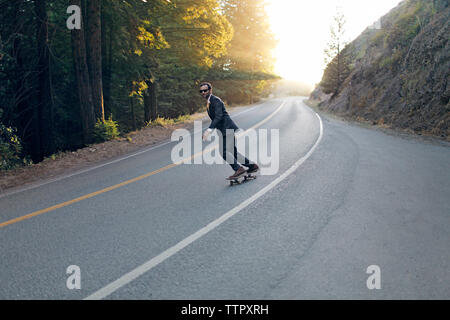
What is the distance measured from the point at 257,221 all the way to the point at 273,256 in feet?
3.55

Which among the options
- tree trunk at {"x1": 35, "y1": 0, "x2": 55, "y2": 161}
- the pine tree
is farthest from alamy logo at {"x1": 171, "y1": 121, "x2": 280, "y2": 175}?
the pine tree

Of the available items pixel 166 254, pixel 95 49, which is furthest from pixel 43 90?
pixel 166 254

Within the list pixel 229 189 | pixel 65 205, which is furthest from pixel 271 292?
pixel 65 205

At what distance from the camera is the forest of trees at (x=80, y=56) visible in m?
12.6

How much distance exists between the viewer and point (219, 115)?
6.78m

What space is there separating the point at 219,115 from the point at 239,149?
3.95 meters

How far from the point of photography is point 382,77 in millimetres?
22469

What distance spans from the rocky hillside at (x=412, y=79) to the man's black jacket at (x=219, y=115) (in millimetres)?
9862

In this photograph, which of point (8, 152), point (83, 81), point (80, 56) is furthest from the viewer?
point (83, 81)

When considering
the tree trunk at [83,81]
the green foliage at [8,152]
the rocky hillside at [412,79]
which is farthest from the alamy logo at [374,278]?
the tree trunk at [83,81]

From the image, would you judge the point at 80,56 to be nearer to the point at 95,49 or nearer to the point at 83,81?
the point at 95,49

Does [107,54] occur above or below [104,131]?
above

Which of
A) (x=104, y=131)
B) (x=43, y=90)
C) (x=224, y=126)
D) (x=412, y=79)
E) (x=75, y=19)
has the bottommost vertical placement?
(x=104, y=131)

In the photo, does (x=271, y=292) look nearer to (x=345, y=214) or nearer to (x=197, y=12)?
(x=345, y=214)
